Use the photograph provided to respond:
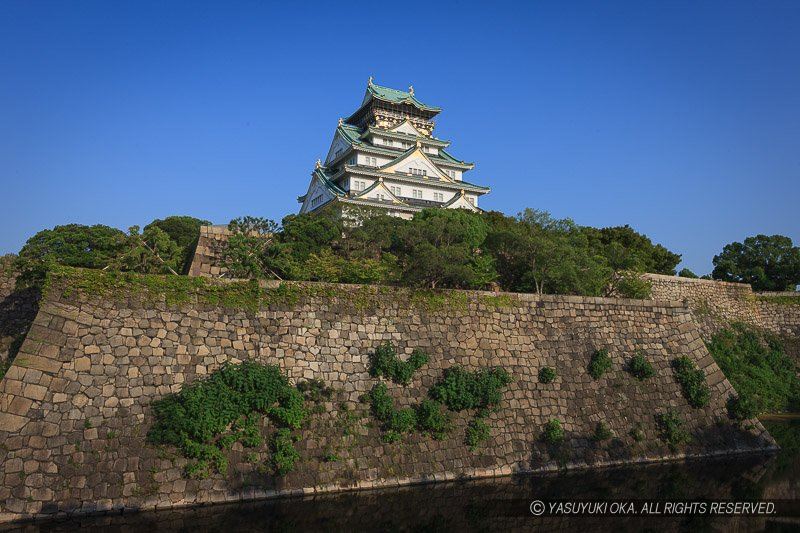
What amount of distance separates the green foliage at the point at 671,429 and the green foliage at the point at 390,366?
8357 millimetres

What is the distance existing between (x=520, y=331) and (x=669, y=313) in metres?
6.75

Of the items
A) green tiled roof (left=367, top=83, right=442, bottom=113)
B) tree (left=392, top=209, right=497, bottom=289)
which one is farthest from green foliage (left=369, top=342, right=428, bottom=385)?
green tiled roof (left=367, top=83, right=442, bottom=113)

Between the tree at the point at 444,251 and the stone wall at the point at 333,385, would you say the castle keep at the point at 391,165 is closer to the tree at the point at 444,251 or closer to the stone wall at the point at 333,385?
the tree at the point at 444,251

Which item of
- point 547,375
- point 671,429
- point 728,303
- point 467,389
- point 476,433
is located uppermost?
point 728,303

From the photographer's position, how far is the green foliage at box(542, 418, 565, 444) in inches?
652

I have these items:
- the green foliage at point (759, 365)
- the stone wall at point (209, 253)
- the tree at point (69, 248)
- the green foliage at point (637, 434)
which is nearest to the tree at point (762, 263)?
the green foliage at point (759, 365)

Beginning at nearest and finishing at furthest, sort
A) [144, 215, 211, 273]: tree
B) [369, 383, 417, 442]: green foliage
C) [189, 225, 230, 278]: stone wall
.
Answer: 1. [369, 383, 417, 442]: green foliage
2. [189, 225, 230, 278]: stone wall
3. [144, 215, 211, 273]: tree

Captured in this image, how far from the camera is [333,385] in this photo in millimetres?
15133

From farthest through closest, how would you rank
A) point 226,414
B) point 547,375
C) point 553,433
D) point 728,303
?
point 728,303 < point 547,375 < point 553,433 < point 226,414

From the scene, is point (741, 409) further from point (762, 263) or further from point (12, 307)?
point (762, 263)

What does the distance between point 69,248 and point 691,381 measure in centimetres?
2177

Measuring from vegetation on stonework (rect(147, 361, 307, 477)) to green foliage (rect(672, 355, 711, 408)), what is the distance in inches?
514

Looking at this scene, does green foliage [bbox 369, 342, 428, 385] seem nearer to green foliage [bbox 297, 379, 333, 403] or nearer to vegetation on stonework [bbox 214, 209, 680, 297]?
green foliage [bbox 297, 379, 333, 403]

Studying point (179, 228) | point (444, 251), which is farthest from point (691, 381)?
point (179, 228)
